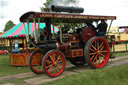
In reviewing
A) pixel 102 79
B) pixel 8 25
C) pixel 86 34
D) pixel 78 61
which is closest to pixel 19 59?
pixel 78 61

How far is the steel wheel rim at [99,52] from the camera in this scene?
22.0 ft

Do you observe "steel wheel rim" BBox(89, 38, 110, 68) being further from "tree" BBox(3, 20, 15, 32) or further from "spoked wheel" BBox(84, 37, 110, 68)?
"tree" BBox(3, 20, 15, 32)

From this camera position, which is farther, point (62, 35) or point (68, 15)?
point (62, 35)

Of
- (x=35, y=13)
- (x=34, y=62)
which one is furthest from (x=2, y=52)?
(x=35, y=13)

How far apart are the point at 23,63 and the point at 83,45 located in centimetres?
450

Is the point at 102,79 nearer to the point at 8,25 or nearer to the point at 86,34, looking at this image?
the point at 86,34

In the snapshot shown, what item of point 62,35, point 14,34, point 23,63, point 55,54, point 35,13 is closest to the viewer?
point 35,13

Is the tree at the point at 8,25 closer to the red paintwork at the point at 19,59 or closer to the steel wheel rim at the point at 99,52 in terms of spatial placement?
the red paintwork at the point at 19,59

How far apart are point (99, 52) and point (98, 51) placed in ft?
0.19

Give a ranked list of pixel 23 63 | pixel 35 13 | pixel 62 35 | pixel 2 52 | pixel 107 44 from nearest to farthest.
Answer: pixel 35 13
pixel 62 35
pixel 107 44
pixel 23 63
pixel 2 52

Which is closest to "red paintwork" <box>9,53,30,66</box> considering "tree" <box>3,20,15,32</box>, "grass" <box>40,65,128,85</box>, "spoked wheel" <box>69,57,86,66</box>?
"spoked wheel" <box>69,57,86,66</box>

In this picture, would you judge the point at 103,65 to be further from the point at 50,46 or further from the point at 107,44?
the point at 50,46

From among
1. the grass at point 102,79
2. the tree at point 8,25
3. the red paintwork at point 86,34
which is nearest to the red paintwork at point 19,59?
the red paintwork at point 86,34

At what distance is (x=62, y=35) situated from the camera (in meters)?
6.57
